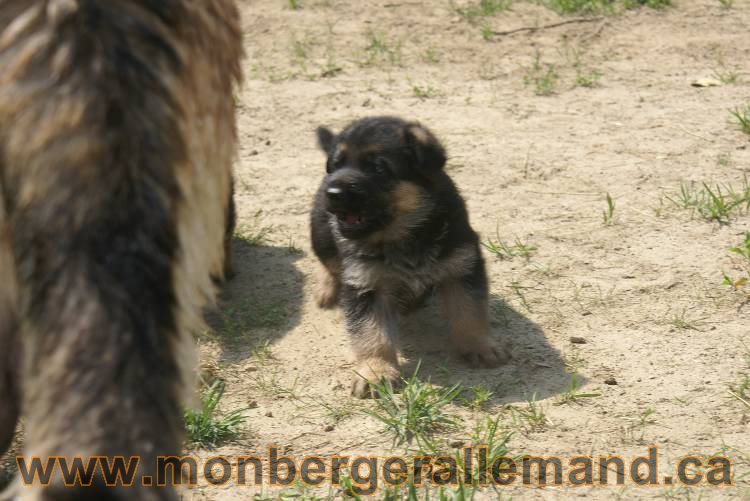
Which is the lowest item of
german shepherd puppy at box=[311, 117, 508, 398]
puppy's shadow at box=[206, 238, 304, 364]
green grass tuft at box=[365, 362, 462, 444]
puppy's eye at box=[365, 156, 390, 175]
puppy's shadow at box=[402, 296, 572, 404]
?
puppy's shadow at box=[206, 238, 304, 364]

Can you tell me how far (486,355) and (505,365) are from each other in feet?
0.41

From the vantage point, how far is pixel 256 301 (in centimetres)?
611

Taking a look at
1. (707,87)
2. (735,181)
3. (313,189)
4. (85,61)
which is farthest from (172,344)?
(707,87)

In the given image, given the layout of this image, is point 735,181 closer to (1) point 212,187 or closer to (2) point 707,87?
(2) point 707,87

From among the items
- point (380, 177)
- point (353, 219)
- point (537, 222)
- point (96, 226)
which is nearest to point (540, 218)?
point (537, 222)

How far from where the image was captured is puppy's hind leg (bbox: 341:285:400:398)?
5.08m

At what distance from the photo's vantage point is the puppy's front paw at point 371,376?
5.04 meters

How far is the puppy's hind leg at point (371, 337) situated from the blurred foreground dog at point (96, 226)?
99.9 inches

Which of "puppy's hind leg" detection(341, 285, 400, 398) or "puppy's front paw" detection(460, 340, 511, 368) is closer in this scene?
"puppy's hind leg" detection(341, 285, 400, 398)

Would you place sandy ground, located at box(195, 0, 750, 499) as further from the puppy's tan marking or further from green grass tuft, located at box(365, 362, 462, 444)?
A: the puppy's tan marking

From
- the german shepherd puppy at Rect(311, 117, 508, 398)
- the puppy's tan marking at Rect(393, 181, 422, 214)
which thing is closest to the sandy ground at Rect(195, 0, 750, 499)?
the german shepherd puppy at Rect(311, 117, 508, 398)

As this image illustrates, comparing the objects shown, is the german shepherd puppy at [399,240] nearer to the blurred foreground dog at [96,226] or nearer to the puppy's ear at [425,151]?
the puppy's ear at [425,151]

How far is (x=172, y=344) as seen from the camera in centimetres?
252

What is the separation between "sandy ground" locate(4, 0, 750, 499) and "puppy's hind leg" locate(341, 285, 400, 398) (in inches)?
5.8
